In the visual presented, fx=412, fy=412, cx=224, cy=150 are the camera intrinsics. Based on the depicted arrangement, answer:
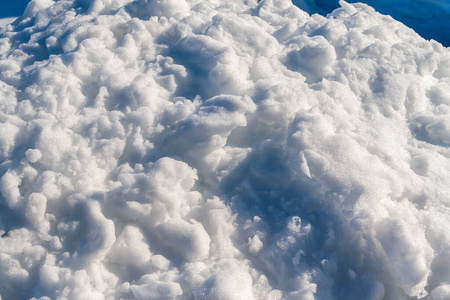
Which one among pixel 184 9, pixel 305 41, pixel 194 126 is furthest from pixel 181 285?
pixel 184 9

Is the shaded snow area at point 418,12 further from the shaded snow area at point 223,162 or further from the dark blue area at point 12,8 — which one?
the dark blue area at point 12,8

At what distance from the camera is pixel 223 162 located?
4.72ft

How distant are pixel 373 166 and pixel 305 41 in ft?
2.50

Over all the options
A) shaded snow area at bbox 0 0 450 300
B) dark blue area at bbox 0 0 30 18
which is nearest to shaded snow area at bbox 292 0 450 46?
shaded snow area at bbox 0 0 450 300

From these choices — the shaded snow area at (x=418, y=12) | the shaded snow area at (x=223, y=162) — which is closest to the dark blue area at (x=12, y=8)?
the shaded snow area at (x=223, y=162)

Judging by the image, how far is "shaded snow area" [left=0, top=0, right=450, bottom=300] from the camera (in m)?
1.19

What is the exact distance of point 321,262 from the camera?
122 cm

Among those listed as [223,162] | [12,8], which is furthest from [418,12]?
[12,8]

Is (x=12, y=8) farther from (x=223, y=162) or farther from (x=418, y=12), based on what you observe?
(x=418, y=12)

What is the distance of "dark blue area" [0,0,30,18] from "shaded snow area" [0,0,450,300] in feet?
2.70

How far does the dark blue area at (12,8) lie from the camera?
261 centimetres

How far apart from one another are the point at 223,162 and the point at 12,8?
81.3 inches

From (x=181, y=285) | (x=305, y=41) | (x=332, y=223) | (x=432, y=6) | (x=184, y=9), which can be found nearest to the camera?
(x=181, y=285)

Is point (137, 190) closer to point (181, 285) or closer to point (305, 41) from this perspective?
point (181, 285)
